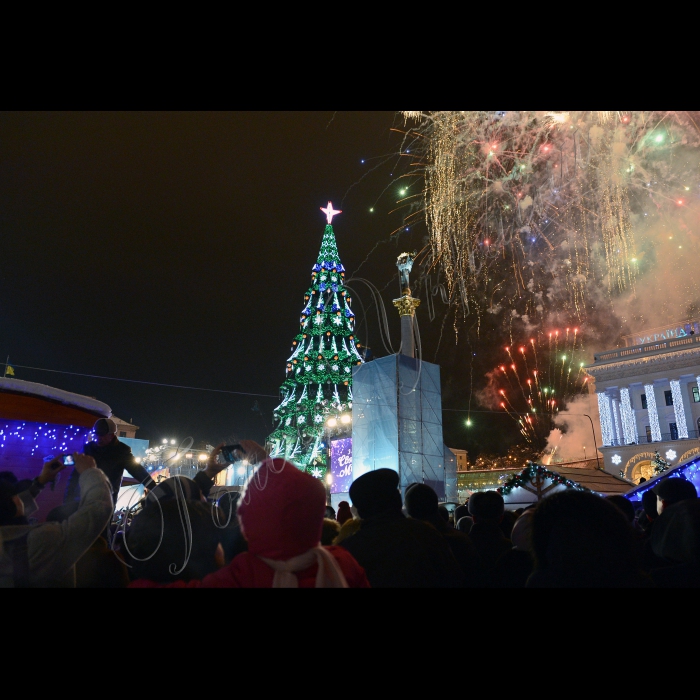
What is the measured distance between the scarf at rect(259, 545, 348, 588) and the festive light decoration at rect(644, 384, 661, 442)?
1563 inches

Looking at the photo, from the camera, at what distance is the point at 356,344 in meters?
30.4

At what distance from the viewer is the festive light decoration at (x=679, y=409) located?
110 ft

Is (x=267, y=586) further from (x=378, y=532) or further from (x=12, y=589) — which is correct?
(x=12, y=589)

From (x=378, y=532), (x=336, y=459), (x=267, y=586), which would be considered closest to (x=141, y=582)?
(x=267, y=586)

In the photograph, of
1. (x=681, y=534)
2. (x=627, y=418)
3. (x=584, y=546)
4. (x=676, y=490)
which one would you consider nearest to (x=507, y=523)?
(x=676, y=490)

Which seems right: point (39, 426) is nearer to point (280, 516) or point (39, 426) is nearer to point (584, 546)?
point (280, 516)

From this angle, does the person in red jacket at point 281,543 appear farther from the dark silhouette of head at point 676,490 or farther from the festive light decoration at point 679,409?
the festive light decoration at point 679,409

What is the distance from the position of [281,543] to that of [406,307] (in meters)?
22.4

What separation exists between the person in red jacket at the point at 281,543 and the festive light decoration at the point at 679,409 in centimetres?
3865

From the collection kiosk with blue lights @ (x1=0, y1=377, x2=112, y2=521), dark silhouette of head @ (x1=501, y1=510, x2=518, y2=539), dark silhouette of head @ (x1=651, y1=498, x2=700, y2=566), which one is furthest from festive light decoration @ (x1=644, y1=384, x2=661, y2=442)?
kiosk with blue lights @ (x1=0, y1=377, x2=112, y2=521)

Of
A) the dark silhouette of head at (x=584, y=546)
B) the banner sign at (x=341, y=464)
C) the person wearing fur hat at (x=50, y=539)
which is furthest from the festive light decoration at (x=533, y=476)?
the person wearing fur hat at (x=50, y=539)

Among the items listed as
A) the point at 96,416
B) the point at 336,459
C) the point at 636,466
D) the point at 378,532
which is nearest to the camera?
the point at 378,532

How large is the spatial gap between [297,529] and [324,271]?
97.6 feet

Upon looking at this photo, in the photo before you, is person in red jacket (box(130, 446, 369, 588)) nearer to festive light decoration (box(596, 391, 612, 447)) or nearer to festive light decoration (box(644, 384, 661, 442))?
festive light decoration (box(644, 384, 661, 442))
